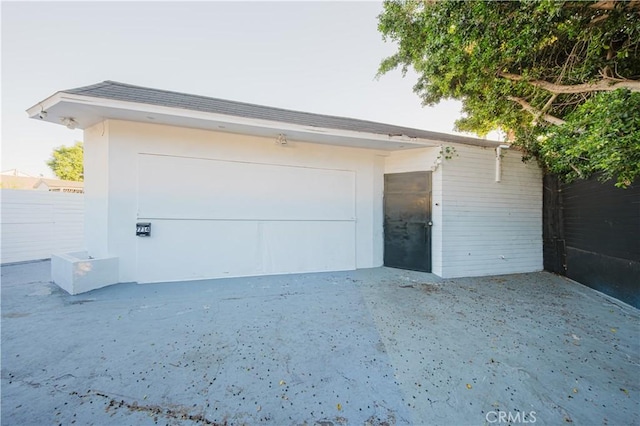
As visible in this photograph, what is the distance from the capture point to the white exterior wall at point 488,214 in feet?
17.3

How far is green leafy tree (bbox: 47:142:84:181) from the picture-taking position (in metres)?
20.2

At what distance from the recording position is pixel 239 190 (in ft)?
16.5

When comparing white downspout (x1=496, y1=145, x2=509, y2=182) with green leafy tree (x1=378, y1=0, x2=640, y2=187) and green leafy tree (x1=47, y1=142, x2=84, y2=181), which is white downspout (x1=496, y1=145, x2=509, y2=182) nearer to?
green leafy tree (x1=378, y1=0, x2=640, y2=187)

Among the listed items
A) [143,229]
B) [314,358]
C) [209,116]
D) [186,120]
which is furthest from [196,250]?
[314,358]

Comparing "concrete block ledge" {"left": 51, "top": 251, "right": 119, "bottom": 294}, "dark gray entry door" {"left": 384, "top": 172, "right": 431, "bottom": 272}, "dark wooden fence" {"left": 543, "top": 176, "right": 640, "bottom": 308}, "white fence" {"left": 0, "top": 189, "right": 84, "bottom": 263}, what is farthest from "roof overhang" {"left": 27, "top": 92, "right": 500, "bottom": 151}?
"white fence" {"left": 0, "top": 189, "right": 84, "bottom": 263}

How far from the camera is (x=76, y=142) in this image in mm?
21453

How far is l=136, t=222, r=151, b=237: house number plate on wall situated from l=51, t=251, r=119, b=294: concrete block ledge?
1.89 ft

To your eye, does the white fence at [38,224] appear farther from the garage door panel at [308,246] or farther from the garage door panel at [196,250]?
the garage door panel at [308,246]

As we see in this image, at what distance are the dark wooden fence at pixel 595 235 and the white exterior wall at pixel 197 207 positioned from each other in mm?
4301

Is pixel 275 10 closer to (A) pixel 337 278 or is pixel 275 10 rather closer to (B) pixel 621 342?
(A) pixel 337 278

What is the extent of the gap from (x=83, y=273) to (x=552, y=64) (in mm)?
8311

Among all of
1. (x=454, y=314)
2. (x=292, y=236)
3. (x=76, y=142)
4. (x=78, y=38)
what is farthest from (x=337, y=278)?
(x=76, y=142)

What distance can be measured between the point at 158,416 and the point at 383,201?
5411 mm

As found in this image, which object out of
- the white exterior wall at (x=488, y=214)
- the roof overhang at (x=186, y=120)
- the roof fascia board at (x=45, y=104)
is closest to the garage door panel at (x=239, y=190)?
the roof overhang at (x=186, y=120)
